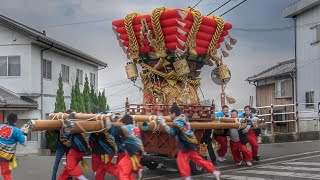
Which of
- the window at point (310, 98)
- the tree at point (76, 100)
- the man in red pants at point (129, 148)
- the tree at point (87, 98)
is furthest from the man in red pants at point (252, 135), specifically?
the tree at point (87, 98)

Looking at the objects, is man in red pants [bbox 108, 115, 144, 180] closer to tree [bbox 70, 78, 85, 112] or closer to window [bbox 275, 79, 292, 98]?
tree [bbox 70, 78, 85, 112]

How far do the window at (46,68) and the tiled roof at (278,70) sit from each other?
45.3 feet

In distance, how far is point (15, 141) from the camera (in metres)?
8.92

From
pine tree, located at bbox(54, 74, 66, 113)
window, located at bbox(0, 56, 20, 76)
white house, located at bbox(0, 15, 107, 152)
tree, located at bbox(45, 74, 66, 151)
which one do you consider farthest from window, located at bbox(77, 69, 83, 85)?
window, located at bbox(0, 56, 20, 76)

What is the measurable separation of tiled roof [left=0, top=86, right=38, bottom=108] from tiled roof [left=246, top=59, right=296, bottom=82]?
1493 centimetres

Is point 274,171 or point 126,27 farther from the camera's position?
point 126,27

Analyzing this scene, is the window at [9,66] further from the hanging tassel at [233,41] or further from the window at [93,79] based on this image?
the hanging tassel at [233,41]

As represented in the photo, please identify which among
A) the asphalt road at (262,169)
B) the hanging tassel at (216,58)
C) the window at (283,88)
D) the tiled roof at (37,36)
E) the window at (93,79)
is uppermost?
the tiled roof at (37,36)

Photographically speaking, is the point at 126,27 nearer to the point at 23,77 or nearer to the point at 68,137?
the point at 68,137

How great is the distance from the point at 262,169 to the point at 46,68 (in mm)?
16281

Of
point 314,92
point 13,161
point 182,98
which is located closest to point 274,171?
point 182,98

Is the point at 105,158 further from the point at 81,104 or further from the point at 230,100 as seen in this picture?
the point at 81,104

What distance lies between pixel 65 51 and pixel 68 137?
17.4 metres

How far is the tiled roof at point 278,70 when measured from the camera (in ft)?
89.9
